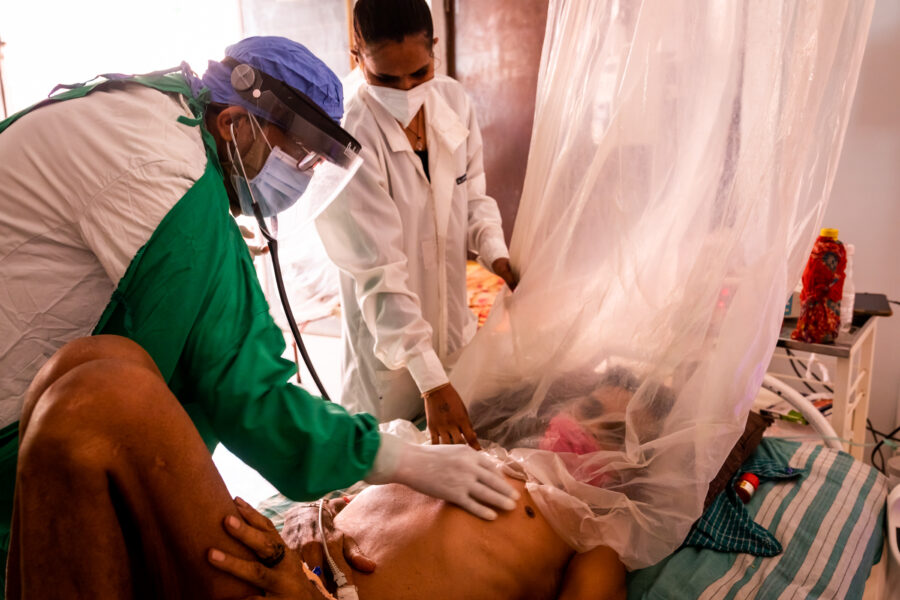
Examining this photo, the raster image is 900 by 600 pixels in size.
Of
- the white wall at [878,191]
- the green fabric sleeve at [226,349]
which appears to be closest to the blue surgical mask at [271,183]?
the green fabric sleeve at [226,349]

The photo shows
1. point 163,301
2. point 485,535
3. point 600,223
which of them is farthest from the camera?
point 600,223

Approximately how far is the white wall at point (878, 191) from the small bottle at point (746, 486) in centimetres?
144

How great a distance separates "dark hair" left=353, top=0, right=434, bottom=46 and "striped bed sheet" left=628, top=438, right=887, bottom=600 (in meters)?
1.16

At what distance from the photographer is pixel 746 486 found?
1332 mm

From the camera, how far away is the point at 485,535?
115 centimetres

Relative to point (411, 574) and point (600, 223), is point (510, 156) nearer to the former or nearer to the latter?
point (600, 223)

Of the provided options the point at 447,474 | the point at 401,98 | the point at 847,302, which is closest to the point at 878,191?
the point at 847,302

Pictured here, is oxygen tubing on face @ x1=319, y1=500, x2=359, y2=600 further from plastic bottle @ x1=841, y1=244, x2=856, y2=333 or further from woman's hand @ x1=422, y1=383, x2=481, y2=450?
plastic bottle @ x1=841, y1=244, x2=856, y2=333

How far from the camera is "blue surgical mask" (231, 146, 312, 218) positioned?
1.07 meters

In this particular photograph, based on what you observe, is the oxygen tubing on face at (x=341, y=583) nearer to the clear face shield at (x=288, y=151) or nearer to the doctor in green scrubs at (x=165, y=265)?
the doctor in green scrubs at (x=165, y=265)

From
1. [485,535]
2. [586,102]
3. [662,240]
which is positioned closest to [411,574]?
[485,535]

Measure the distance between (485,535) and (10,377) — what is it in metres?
0.76

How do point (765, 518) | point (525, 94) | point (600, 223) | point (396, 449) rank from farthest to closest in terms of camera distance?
point (525, 94)
point (600, 223)
point (765, 518)
point (396, 449)

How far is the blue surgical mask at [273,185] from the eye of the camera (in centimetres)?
107
